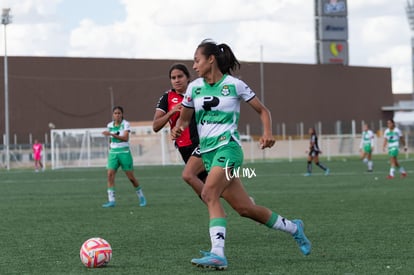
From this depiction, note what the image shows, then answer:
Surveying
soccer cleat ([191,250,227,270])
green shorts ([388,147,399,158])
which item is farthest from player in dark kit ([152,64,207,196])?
green shorts ([388,147,399,158])

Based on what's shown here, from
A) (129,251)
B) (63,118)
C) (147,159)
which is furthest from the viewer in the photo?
(63,118)

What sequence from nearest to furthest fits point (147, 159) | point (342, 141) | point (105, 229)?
point (105, 229)
point (147, 159)
point (342, 141)

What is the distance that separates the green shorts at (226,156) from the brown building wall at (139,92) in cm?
6385

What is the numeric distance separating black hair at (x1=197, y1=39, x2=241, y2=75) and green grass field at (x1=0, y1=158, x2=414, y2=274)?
6.33 ft

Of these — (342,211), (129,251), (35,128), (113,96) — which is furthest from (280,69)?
(129,251)

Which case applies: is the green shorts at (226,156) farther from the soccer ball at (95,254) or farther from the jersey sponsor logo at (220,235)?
the soccer ball at (95,254)

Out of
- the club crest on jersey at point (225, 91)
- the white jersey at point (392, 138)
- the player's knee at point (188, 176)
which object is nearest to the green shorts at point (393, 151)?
the white jersey at point (392, 138)

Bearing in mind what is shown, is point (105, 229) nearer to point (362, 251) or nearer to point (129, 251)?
point (129, 251)

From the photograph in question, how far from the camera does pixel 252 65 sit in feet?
280

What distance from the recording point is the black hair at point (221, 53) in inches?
350

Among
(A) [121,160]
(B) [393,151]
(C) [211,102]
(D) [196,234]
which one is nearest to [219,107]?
(C) [211,102]

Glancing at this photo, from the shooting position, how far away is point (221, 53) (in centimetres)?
895

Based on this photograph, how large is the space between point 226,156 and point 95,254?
5.19 ft

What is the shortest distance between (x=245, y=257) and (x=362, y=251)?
4.29 ft
